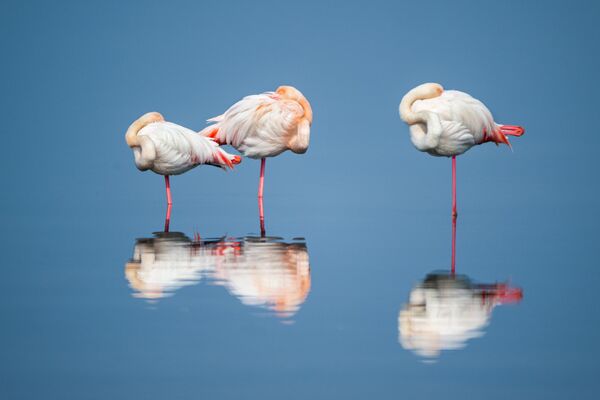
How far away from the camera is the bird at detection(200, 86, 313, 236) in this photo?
12047 mm

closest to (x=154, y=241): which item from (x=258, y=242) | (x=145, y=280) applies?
(x=258, y=242)

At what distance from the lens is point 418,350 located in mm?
5629

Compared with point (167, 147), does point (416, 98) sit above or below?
above

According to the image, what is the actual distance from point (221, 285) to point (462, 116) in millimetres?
5315

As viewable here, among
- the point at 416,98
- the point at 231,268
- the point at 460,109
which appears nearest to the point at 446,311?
the point at 231,268

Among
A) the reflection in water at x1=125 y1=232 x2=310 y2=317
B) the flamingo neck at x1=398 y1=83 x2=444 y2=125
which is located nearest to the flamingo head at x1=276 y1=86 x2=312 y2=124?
the flamingo neck at x1=398 y1=83 x2=444 y2=125

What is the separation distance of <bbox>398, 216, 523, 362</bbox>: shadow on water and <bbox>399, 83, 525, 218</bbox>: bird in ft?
13.3

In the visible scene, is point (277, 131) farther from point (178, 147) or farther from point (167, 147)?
point (167, 147)

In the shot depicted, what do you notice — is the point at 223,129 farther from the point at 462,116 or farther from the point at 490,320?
the point at 490,320

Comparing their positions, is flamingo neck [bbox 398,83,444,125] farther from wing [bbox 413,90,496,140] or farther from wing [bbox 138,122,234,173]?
wing [bbox 138,122,234,173]

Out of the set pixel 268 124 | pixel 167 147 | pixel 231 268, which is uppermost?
pixel 268 124

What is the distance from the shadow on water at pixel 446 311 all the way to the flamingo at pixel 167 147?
191 inches

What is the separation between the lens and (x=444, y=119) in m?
11.6

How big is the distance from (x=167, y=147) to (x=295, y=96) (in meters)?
1.82
